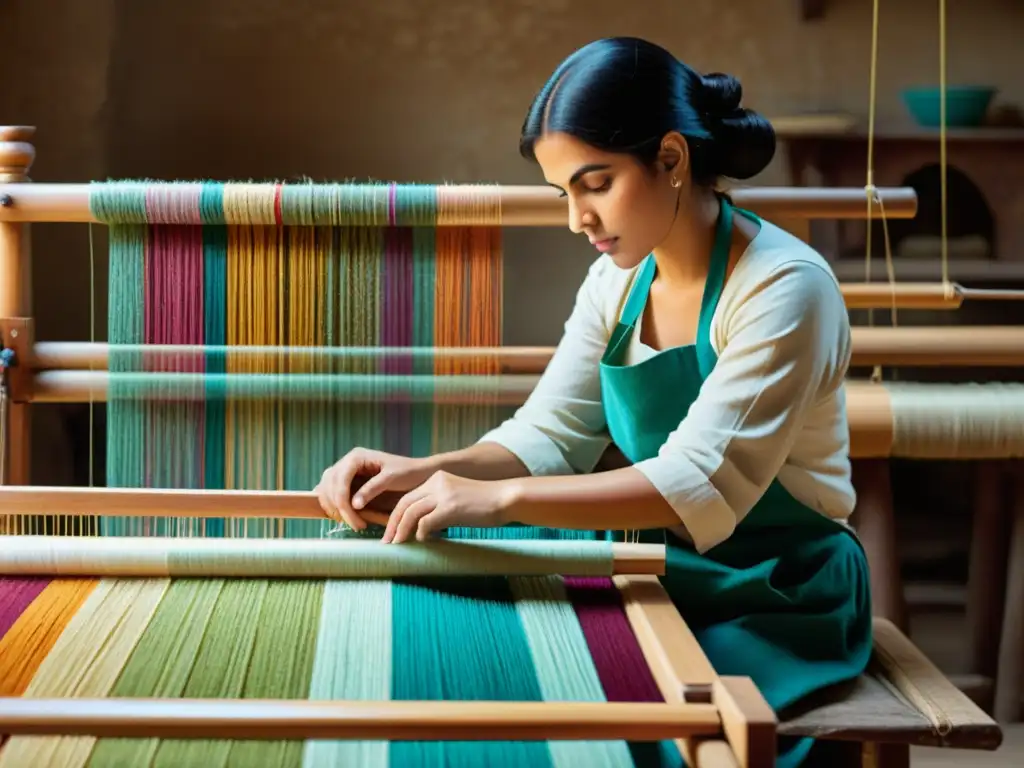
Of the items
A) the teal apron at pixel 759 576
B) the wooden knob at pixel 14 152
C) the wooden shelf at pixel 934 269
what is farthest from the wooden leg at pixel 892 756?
the wooden shelf at pixel 934 269

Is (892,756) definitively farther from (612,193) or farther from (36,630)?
(36,630)

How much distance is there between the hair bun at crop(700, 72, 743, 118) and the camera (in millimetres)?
1432

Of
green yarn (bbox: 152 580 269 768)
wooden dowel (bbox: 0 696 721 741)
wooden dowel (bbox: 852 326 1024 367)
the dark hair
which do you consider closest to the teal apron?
the dark hair

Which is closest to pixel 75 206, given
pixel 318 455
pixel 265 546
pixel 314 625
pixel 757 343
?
pixel 318 455

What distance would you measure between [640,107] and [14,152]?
37.2 inches

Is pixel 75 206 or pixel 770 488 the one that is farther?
pixel 75 206

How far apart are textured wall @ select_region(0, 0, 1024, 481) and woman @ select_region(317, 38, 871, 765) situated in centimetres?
140

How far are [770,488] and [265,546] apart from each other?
1.91 ft

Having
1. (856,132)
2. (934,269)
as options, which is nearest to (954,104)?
(856,132)

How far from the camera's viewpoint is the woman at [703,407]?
4.39 feet

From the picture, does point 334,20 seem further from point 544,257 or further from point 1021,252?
point 1021,252

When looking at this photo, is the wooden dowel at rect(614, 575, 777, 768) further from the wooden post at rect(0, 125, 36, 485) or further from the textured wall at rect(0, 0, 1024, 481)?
the textured wall at rect(0, 0, 1024, 481)

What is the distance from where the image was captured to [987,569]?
2299mm

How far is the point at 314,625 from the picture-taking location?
1252 millimetres
